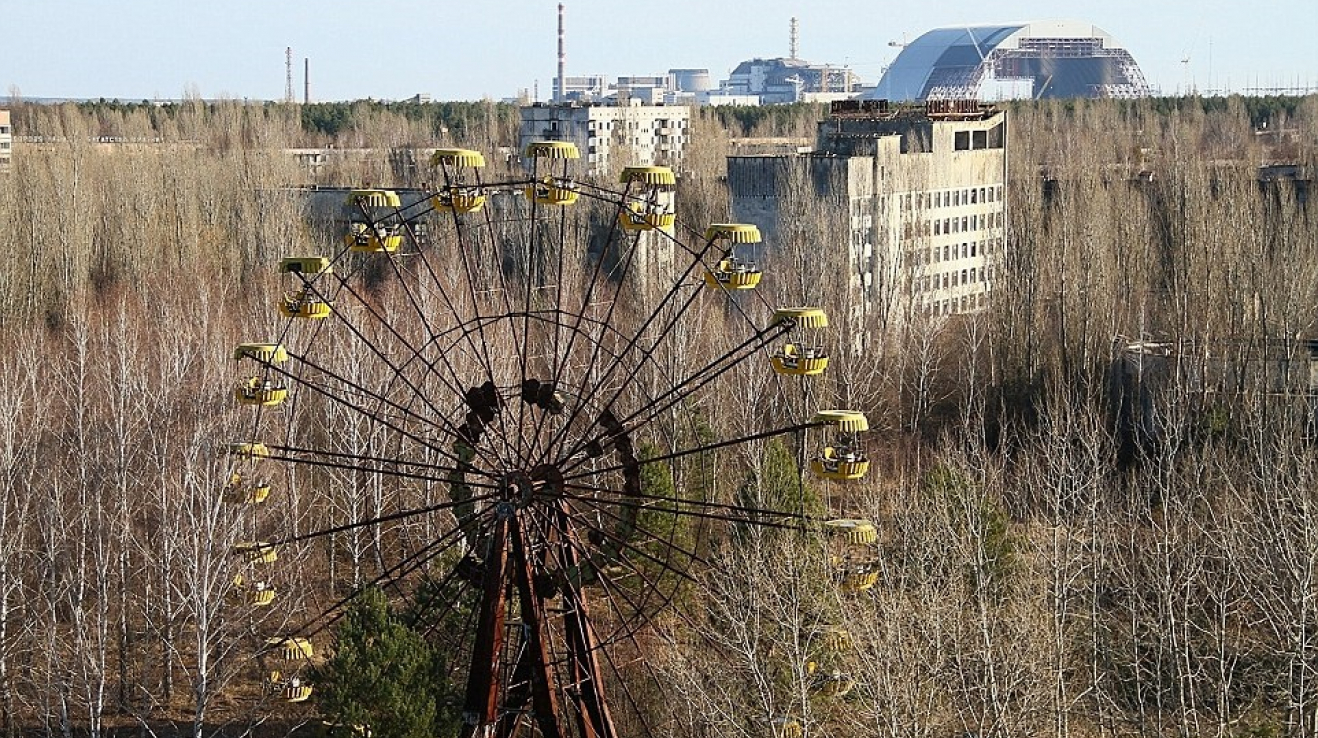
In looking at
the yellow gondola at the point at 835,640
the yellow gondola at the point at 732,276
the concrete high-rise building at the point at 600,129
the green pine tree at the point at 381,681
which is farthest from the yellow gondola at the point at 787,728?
the concrete high-rise building at the point at 600,129

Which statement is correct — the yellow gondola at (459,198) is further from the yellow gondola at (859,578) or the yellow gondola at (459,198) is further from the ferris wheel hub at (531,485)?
the yellow gondola at (859,578)

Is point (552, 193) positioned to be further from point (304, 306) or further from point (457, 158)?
point (304, 306)

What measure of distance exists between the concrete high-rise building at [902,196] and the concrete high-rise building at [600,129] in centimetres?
1390

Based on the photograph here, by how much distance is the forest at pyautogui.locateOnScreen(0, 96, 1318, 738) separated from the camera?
1587cm

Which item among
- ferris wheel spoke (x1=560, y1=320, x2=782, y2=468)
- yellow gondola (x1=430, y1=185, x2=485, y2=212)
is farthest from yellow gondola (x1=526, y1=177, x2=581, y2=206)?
ferris wheel spoke (x1=560, y1=320, x2=782, y2=468)

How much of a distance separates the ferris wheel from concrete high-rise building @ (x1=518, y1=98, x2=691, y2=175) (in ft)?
51.5

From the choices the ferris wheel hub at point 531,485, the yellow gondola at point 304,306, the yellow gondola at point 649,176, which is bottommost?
the ferris wheel hub at point 531,485

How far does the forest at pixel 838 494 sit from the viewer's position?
1587 cm

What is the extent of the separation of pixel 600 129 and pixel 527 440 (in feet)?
152

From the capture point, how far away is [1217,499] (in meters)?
22.5

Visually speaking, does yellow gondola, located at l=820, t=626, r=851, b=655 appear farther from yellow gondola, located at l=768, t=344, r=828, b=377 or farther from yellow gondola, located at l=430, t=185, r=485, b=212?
yellow gondola, located at l=430, t=185, r=485, b=212

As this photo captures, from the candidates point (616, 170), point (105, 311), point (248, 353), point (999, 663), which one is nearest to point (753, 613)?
point (999, 663)

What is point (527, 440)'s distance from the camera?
13.2 m

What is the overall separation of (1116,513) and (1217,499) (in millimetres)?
1960
